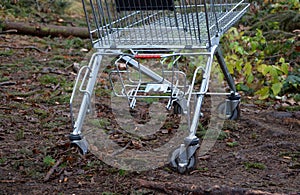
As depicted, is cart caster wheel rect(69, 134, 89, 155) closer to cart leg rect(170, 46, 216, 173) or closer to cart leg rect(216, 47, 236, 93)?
cart leg rect(170, 46, 216, 173)

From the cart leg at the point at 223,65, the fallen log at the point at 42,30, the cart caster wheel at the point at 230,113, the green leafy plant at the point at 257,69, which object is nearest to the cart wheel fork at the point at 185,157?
the cart leg at the point at 223,65

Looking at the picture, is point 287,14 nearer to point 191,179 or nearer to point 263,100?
point 263,100

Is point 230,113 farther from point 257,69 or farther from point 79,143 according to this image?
point 79,143

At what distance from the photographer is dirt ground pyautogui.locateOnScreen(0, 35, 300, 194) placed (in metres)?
3.28

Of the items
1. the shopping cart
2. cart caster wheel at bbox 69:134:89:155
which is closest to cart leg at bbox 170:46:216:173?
the shopping cart

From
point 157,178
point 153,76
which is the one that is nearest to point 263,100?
point 153,76

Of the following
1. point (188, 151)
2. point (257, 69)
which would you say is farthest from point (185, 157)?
point (257, 69)

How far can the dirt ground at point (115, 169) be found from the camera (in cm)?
328

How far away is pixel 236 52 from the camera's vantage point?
6.52 m

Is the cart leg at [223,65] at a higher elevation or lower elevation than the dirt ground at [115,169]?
higher

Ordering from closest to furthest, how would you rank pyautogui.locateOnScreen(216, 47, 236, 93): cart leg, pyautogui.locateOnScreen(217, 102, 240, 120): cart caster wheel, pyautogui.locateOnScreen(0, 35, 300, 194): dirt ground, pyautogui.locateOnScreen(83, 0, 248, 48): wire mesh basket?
pyautogui.locateOnScreen(0, 35, 300, 194): dirt ground → pyautogui.locateOnScreen(83, 0, 248, 48): wire mesh basket → pyautogui.locateOnScreen(216, 47, 236, 93): cart leg → pyautogui.locateOnScreen(217, 102, 240, 120): cart caster wheel

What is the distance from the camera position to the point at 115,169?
3.57m

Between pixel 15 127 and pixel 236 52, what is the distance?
2990mm

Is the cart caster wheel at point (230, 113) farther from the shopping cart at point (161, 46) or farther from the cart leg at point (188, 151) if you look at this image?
the cart leg at point (188, 151)
